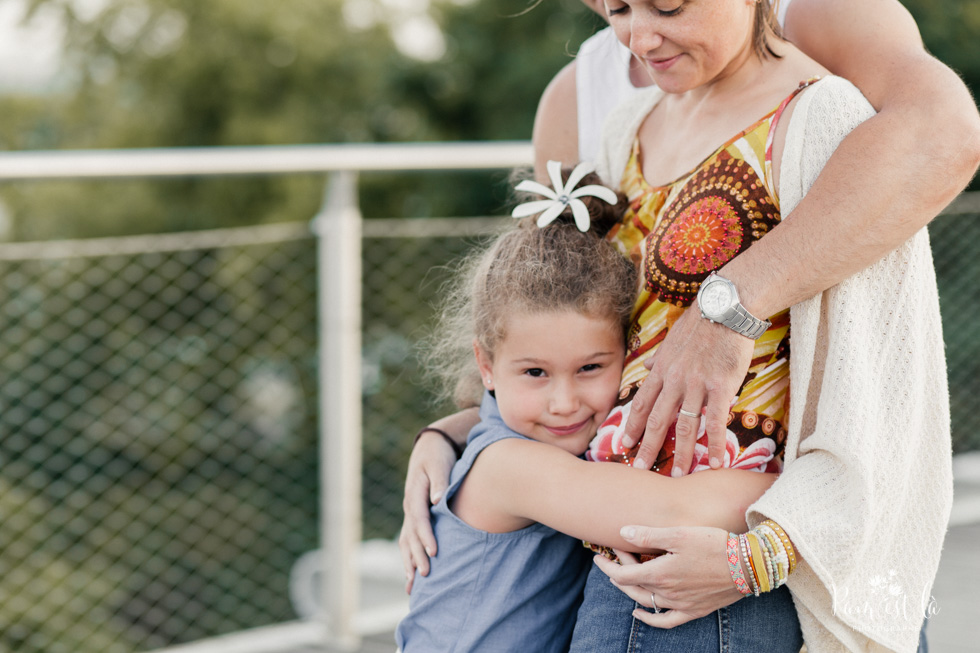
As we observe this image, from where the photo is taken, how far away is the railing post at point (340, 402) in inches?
105

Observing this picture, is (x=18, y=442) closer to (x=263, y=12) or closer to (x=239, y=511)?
(x=239, y=511)

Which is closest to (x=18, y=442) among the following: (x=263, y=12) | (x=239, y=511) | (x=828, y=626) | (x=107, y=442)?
(x=107, y=442)

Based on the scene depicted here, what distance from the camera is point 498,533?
123 centimetres

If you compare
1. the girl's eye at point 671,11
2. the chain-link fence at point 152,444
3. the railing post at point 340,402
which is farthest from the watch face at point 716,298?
the chain-link fence at point 152,444

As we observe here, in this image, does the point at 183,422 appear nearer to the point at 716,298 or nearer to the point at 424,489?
the point at 424,489

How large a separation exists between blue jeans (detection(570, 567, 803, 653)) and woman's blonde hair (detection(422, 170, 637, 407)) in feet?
1.19

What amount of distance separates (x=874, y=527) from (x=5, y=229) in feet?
35.8

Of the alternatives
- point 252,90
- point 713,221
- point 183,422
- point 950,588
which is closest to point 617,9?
point 713,221

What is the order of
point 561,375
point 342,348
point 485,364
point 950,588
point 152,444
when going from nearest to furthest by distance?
point 561,375 → point 485,364 → point 342,348 → point 950,588 → point 152,444

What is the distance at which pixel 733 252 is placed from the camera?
1114 mm

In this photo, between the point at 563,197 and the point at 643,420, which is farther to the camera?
the point at 563,197

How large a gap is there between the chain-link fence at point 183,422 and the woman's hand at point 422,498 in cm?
209

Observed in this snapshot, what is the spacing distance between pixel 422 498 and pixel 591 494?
34 centimetres

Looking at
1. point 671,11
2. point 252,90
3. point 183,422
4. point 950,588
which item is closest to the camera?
point 671,11
